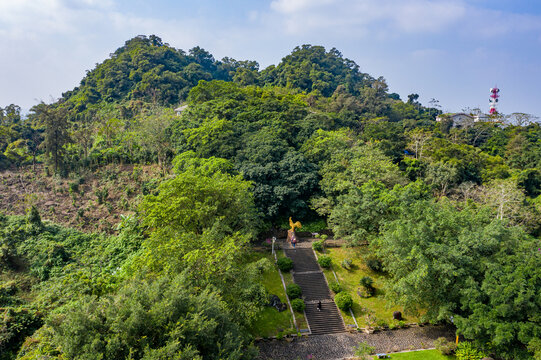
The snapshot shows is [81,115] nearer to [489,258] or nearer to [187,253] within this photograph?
[187,253]

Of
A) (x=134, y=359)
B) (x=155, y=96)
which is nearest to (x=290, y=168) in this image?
(x=134, y=359)

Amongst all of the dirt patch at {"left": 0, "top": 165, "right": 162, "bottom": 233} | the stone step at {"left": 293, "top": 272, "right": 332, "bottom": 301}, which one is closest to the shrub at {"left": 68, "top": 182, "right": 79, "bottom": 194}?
the dirt patch at {"left": 0, "top": 165, "right": 162, "bottom": 233}

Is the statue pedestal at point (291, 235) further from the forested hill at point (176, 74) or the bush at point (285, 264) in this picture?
the forested hill at point (176, 74)

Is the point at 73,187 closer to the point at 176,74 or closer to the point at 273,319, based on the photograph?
the point at 273,319

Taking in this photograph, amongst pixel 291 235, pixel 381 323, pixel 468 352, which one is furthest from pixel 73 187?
pixel 468 352

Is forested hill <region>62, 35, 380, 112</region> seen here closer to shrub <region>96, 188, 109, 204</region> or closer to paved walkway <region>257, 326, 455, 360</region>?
shrub <region>96, 188, 109, 204</region>

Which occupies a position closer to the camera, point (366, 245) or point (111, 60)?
point (366, 245)

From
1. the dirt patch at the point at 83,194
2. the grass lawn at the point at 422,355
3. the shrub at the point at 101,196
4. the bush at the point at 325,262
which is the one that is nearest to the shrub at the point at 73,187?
the dirt patch at the point at 83,194

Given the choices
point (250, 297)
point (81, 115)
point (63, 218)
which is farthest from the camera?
point (81, 115)
